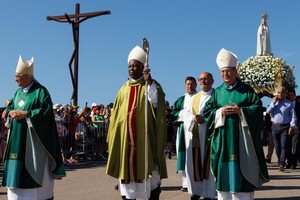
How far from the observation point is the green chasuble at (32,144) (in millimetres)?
6621

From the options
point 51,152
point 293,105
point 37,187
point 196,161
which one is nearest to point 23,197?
point 37,187

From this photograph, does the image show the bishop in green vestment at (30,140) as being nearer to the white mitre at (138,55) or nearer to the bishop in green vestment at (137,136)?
the bishop in green vestment at (137,136)

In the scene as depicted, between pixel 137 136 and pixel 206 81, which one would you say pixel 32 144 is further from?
pixel 206 81

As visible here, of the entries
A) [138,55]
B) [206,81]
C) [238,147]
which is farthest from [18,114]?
[206,81]

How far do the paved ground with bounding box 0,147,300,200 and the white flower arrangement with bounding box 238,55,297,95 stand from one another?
18753mm

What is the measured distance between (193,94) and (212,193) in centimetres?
187

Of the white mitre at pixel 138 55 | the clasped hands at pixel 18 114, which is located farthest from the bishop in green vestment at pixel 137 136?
the clasped hands at pixel 18 114

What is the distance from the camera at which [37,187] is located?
→ 664 cm

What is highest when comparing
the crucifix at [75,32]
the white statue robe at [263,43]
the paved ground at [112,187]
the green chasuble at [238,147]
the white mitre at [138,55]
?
the white statue robe at [263,43]

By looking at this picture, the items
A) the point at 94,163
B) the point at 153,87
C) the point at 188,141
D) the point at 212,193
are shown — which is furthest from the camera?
the point at 94,163

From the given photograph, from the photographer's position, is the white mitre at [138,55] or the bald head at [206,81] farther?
the bald head at [206,81]

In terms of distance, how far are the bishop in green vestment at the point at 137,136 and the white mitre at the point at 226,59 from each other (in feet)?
2.87

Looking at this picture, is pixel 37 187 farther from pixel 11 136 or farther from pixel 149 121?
→ pixel 149 121

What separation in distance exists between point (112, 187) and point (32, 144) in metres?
3.48
